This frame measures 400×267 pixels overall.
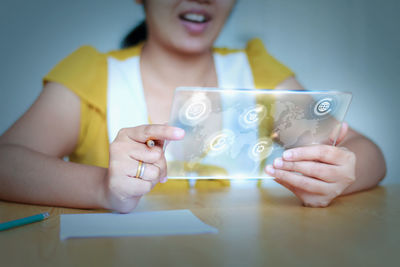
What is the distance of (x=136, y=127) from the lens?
1.93ft

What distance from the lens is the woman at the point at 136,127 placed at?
60 centimetres

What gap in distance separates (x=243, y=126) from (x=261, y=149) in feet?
0.24

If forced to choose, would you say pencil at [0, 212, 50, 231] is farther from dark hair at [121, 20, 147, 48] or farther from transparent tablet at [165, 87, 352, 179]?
dark hair at [121, 20, 147, 48]

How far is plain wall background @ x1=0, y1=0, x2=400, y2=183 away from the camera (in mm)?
1355

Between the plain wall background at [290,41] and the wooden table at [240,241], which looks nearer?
the wooden table at [240,241]

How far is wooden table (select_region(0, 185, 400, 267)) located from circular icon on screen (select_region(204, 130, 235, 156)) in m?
0.10

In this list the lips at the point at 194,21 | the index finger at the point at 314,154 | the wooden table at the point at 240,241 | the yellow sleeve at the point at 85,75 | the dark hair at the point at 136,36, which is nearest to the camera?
the wooden table at the point at 240,241

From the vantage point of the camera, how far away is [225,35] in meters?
1.56

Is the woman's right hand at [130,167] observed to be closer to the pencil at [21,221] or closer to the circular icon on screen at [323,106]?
the pencil at [21,221]

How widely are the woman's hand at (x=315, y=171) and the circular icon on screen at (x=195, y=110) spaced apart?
0.58ft

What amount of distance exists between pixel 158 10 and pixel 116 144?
60 centimetres

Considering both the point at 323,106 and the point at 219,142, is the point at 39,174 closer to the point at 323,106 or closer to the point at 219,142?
the point at 219,142

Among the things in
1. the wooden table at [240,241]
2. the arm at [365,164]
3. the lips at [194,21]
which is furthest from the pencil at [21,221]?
the lips at [194,21]

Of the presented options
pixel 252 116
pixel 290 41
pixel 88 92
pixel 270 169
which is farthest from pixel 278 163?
pixel 290 41
